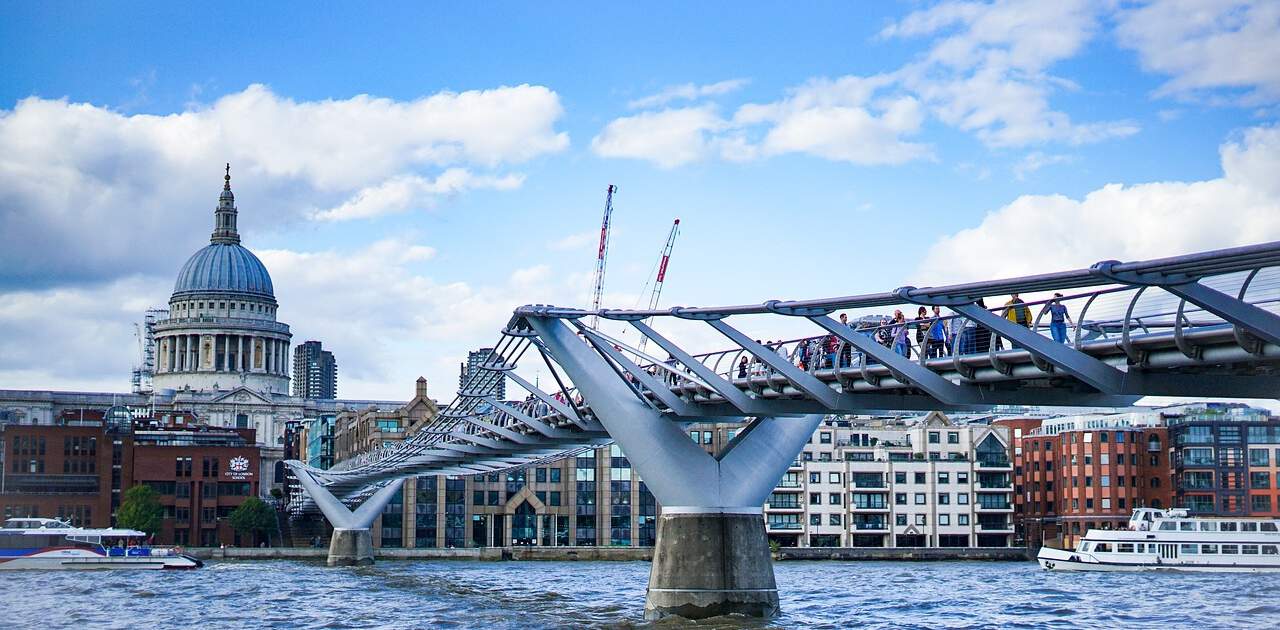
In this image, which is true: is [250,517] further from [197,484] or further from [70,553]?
[70,553]

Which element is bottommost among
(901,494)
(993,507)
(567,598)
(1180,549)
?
(567,598)

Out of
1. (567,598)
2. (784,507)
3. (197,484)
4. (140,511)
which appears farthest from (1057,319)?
(197,484)

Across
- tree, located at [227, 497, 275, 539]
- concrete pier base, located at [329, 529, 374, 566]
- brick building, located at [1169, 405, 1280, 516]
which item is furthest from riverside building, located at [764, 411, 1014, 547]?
tree, located at [227, 497, 275, 539]

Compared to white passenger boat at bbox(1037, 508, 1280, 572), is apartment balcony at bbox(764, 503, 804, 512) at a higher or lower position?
higher

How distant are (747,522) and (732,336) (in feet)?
26.8

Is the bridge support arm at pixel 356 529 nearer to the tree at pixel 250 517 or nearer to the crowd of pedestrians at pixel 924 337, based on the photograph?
the tree at pixel 250 517

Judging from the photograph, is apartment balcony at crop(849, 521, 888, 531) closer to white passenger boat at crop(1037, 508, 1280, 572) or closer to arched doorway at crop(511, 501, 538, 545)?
arched doorway at crop(511, 501, 538, 545)

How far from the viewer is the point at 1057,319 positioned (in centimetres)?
3169

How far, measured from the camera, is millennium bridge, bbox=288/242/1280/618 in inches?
1112

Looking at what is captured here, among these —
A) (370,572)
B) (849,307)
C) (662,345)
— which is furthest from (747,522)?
(370,572)

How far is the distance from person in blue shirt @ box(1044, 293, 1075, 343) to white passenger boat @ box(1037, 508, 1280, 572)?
66.4m

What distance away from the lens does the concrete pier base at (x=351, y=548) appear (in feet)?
360

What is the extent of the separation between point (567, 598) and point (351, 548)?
1919 inches

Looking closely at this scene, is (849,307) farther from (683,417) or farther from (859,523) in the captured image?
(859,523)
